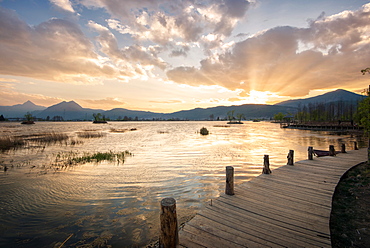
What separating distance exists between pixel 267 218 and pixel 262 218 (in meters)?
0.17

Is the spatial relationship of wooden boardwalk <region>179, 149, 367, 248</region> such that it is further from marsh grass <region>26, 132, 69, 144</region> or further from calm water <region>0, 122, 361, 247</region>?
marsh grass <region>26, 132, 69, 144</region>

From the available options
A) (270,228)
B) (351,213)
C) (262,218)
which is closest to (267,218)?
(262,218)

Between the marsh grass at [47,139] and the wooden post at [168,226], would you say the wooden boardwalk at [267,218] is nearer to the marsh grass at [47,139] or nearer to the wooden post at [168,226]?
the wooden post at [168,226]

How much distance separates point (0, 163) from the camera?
644 inches

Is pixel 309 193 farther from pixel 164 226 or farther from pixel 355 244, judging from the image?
pixel 164 226

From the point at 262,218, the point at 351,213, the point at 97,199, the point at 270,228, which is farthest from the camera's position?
the point at 97,199

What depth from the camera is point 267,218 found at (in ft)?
18.9

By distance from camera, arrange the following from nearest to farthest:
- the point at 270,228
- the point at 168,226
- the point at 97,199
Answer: the point at 168,226 → the point at 270,228 → the point at 97,199

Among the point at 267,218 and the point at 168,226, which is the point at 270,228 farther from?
the point at 168,226

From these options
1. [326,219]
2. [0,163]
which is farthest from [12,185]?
[326,219]

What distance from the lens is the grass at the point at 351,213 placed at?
17.2 feet

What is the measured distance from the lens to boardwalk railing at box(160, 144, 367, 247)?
4562 millimetres

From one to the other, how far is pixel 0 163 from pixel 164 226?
21021mm

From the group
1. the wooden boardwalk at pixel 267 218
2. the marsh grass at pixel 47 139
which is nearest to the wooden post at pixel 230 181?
the wooden boardwalk at pixel 267 218
